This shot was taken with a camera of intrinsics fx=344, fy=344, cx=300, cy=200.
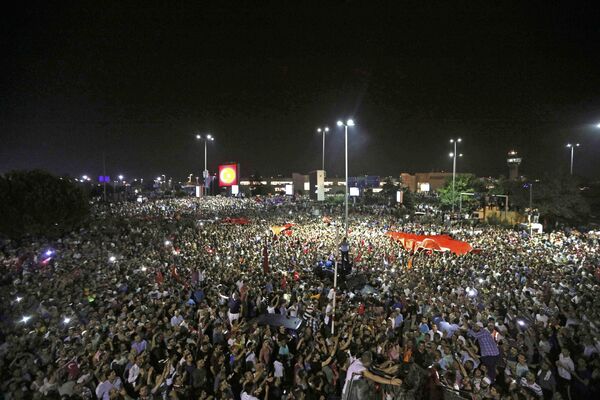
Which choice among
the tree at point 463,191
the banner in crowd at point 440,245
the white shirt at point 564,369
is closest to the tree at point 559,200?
the tree at point 463,191

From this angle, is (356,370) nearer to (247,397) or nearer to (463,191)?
(247,397)

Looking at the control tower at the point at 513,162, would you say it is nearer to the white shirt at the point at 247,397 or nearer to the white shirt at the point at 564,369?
the white shirt at the point at 564,369

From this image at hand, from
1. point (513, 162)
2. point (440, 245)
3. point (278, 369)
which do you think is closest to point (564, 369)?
point (278, 369)

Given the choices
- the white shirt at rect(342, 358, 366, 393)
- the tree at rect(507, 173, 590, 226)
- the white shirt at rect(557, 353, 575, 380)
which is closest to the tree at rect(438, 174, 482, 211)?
the tree at rect(507, 173, 590, 226)

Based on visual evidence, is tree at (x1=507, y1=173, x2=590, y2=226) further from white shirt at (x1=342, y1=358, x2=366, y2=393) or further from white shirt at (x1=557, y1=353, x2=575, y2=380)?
white shirt at (x1=342, y1=358, x2=366, y2=393)

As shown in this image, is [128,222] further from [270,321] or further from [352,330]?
[352,330]
